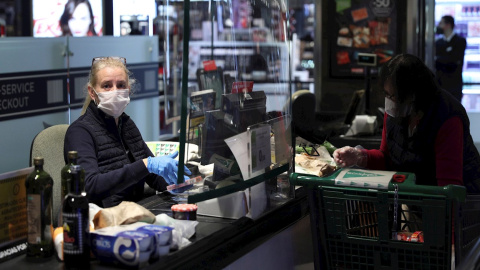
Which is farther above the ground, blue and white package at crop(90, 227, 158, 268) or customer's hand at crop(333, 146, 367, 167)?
customer's hand at crop(333, 146, 367, 167)

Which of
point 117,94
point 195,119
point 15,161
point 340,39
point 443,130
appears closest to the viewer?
point 195,119

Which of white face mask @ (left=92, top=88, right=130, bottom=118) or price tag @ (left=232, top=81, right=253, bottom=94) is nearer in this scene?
price tag @ (left=232, top=81, right=253, bottom=94)

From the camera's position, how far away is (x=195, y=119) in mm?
2512

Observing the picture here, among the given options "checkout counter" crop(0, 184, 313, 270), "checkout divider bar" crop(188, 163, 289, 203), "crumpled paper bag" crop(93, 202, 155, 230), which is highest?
"checkout divider bar" crop(188, 163, 289, 203)

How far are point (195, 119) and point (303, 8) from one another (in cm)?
1057

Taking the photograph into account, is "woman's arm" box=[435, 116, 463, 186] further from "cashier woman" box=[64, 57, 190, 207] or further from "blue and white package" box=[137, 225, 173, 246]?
"blue and white package" box=[137, 225, 173, 246]

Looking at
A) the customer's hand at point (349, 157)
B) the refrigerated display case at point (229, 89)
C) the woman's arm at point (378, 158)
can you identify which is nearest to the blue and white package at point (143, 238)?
the refrigerated display case at point (229, 89)

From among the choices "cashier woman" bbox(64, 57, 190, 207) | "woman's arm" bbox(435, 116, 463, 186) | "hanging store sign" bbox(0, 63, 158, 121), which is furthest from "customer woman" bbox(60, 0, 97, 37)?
"woman's arm" bbox(435, 116, 463, 186)

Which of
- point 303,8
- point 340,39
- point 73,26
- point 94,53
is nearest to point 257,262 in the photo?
point 94,53

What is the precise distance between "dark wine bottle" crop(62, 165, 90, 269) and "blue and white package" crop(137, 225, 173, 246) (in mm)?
182

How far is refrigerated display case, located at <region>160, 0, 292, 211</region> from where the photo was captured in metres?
2.43

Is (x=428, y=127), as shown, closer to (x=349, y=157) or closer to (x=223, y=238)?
(x=349, y=157)

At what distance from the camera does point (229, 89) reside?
2.76 metres

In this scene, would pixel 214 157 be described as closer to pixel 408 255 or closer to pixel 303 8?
pixel 408 255
